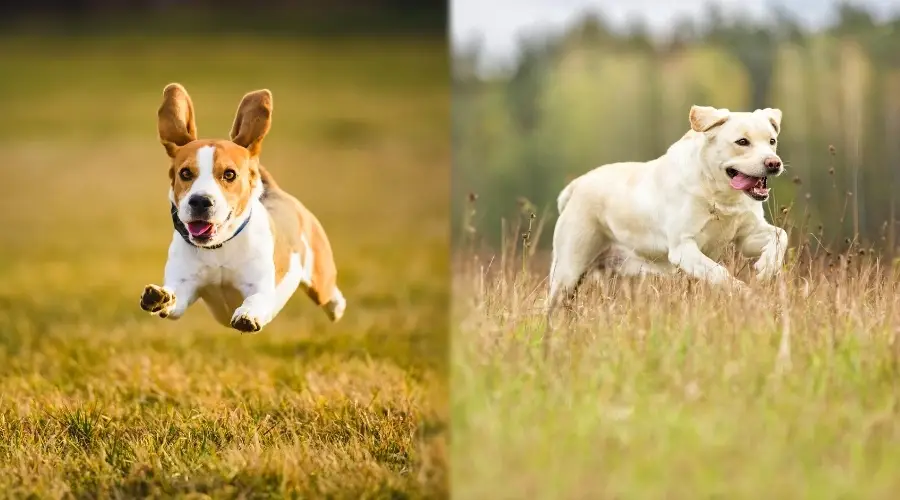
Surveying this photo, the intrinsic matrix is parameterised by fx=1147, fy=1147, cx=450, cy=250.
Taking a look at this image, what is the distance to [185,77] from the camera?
3.29 m

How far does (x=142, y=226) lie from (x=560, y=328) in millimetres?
1805

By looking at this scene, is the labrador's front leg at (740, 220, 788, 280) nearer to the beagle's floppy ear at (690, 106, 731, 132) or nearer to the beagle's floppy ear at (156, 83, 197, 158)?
the beagle's floppy ear at (690, 106, 731, 132)

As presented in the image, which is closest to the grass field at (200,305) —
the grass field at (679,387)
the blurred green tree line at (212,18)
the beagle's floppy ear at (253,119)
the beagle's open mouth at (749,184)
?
the blurred green tree line at (212,18)

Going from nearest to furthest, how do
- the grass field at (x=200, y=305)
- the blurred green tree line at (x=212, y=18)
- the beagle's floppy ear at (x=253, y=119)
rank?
1. the beagle's floppy ear at (x=253, y=119)
2. the grass field at (x=200, y=305)
3. the blurred green tree line at (x=212, y=18)

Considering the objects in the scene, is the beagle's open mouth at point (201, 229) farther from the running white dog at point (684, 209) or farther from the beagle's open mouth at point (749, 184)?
the beagle's open mouth at point (749, 184)

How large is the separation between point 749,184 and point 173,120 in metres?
0.93

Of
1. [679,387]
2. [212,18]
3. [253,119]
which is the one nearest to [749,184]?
[679,387]

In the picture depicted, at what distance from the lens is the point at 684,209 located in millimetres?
1893

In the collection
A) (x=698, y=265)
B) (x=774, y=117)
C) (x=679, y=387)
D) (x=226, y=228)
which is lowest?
(x=679, y=387)

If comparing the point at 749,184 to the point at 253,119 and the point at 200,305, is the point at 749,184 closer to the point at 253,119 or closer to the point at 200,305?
the point at 253,119

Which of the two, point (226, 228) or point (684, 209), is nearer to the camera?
point (226, 228)

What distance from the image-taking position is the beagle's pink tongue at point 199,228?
174cm

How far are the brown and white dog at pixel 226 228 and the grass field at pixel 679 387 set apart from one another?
0.32 metres

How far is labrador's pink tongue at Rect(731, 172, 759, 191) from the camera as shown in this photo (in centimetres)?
187
